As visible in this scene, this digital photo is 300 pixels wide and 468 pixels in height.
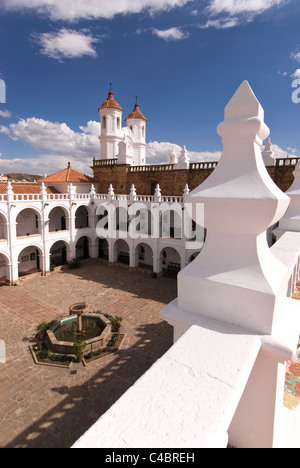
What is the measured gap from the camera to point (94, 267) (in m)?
24.9

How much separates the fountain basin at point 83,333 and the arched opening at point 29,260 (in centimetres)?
1126

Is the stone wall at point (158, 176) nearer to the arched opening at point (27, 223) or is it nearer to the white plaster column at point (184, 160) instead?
the white plaster column at point (184, 160)

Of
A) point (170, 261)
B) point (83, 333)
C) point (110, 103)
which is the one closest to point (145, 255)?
point (170, 261)

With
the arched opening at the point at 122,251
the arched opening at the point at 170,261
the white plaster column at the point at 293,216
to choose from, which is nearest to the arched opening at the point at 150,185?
the arched opening at the point at 122,251

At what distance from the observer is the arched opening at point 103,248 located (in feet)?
93.9

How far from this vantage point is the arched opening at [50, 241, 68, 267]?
2600cm

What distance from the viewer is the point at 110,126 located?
101 feet

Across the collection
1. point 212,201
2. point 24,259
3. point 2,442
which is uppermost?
point 212,201

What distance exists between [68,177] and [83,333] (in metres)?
18.5

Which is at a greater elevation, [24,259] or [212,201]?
[212,201]

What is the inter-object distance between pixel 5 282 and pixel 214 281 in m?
22.2
